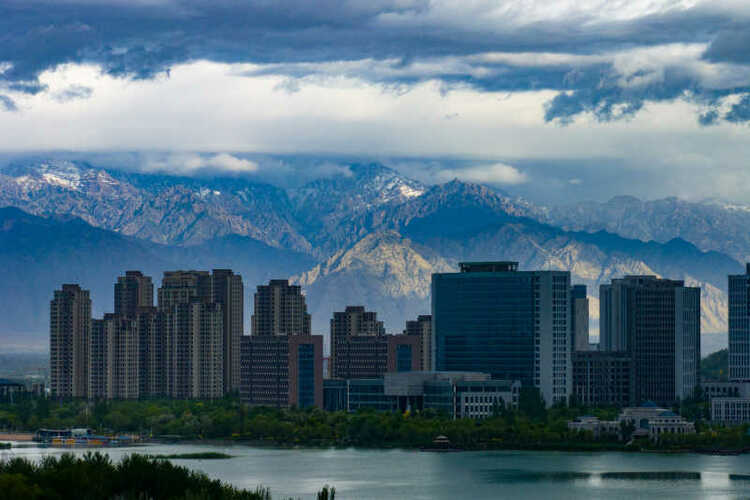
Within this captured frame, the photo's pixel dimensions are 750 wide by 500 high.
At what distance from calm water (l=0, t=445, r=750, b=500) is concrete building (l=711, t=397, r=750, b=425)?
33.0 meters

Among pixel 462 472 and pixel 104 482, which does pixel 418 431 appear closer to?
pixel 462 472

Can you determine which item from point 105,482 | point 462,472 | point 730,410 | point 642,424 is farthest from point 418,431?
point 105,482

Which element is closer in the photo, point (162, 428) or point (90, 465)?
point (90, 465)

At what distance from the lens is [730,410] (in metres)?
192

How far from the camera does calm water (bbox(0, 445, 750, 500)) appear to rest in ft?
402

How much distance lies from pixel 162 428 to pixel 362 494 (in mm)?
80073

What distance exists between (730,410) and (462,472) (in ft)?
198

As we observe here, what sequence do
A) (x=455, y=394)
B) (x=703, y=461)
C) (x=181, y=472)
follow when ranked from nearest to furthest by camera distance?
(x=181, y=472) → (x=703, y=461) → (x=455, y=394)

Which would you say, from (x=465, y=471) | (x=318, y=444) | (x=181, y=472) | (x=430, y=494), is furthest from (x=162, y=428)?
(x=181, y=472)

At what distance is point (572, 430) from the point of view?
6781 inches

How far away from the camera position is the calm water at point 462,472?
122500 millimetres

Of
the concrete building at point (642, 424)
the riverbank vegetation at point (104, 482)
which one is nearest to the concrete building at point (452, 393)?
the concrete building at point (642, 424)

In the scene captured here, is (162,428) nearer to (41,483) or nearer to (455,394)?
(455,394)

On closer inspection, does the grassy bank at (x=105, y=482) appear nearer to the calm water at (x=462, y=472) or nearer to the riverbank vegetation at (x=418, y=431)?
the calm water at (x=462, y=472)
